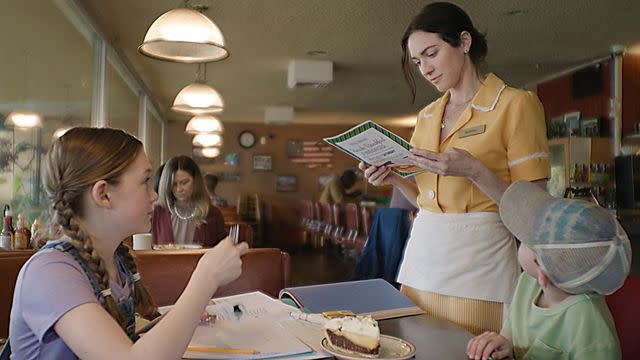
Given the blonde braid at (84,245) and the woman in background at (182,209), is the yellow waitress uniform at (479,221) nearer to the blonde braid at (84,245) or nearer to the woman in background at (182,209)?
the blonde braid at (84,245)

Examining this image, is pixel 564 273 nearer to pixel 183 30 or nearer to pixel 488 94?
pixel 488 94

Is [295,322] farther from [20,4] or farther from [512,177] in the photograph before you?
[20,4]

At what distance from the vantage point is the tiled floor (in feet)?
22.6

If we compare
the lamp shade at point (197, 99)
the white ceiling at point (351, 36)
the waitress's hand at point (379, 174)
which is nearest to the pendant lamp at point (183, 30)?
the waitress's hand at point (379, 174)

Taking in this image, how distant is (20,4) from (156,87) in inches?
206

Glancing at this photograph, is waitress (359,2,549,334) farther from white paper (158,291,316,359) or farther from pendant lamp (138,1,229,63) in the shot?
pendant lamp (138,1,229,63)

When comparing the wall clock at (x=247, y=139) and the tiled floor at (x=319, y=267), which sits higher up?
the wall clock at (x=247, y=139)

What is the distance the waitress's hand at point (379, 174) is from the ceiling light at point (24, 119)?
8.05ft

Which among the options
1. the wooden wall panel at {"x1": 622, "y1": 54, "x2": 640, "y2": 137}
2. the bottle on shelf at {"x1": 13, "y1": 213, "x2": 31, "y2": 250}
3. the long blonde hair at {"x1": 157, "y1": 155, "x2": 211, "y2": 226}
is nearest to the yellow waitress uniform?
the bottle on shelf at {"x1": 13, "y1": 213, "x2": 31, "y2": 250}

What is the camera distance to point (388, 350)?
1066 millimetres

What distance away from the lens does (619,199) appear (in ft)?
21.4

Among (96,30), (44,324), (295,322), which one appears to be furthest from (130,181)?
(96,30)

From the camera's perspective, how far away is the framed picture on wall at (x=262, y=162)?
1245 centimetres

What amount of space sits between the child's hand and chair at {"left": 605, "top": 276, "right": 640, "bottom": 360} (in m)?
0.32
